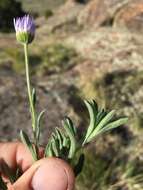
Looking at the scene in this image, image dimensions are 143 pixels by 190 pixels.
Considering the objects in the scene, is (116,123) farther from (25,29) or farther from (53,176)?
(25,29)

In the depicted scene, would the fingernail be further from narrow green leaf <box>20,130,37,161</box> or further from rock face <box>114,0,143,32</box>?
rock face <box>114,0,143,32</box>

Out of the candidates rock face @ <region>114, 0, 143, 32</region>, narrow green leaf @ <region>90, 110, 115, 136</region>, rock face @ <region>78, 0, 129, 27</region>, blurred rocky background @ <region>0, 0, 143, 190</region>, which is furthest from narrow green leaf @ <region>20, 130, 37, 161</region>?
rock face @ <region>78, 0, 129, 27</region>

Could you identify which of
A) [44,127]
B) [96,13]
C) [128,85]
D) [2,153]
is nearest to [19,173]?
[2,153]

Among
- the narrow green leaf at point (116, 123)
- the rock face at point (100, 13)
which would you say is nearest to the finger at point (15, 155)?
the narrow green leaf at point (116, 123)

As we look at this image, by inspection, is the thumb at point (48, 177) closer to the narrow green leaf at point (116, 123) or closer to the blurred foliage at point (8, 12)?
the narrow green leaf at point (116, 123)

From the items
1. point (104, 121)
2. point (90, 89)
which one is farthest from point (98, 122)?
point (90, 89)
